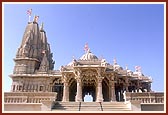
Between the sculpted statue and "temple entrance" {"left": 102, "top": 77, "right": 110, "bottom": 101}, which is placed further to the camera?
the sculpted statue

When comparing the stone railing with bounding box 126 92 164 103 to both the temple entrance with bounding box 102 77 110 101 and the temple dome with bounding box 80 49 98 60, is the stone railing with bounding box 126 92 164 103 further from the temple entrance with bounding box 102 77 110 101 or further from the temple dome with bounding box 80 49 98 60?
the temple dome with bounding box 80 49 98 60

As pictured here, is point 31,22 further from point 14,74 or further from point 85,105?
point 85,105

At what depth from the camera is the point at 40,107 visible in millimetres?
12484

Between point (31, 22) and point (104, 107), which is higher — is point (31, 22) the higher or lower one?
→ the higher one

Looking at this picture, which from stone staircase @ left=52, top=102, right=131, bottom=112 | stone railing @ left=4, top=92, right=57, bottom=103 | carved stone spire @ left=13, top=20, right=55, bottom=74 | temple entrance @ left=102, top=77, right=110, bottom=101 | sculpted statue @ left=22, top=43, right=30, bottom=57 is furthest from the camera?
sculpted statue @ left=22, top=43, right=30, bottom=57

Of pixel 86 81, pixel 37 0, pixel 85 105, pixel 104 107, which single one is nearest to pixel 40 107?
pixel 85 105

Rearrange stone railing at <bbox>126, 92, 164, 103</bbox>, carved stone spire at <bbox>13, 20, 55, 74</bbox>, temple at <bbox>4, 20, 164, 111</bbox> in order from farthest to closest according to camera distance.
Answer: carved stone spire at <bbox>13, 20, 55, 74</bbox> < temple at <bbox>4, 20, 164, 111</bbox> < stone railing at <bbox>126, 92, 164, 103</bbox>

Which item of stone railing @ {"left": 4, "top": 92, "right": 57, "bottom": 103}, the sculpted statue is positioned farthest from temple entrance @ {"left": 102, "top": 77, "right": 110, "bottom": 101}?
the sculpted statue

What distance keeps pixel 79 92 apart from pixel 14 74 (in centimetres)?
1040

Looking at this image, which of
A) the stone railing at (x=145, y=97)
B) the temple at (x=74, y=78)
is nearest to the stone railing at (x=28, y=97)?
the temple at (x=74, y=78)

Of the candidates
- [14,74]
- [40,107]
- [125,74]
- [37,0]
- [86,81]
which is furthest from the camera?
[14,74]

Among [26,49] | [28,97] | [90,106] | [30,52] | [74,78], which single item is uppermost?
[26,49]

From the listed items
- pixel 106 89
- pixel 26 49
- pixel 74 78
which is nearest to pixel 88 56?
pixel 106 89

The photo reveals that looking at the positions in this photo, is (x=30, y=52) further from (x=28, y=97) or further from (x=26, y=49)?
(x=28, y=97)
